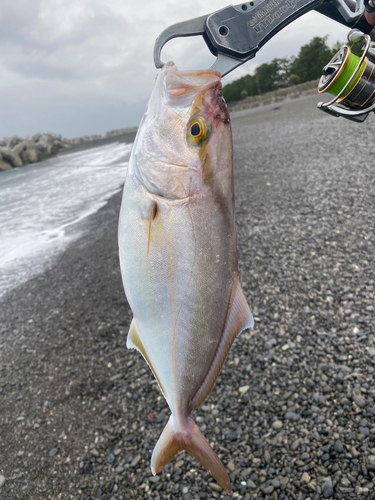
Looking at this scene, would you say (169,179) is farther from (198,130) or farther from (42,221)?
(42,221)

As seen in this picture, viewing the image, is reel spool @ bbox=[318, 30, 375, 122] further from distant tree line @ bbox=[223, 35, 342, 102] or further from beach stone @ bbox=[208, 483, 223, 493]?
distant tree line @ bbox=[223, 35, 342, 102]

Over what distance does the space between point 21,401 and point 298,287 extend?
162 inches

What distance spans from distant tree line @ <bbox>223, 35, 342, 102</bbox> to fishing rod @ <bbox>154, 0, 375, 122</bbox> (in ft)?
164

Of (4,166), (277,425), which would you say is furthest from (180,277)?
(4,166)

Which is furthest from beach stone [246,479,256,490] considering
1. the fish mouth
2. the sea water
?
the sea water

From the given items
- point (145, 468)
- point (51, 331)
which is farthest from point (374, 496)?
point (51, 331)

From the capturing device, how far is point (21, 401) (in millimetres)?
4109

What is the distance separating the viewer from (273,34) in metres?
1.69

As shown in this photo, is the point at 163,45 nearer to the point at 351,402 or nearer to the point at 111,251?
the point at 351,402

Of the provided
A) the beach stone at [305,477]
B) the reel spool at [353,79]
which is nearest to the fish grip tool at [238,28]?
the reel spool at [353,79]

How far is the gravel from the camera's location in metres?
2.90

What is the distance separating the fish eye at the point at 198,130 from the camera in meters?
1.28

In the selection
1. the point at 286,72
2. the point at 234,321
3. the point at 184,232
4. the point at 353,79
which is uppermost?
the point at 286,72

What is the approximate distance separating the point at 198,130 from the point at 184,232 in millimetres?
405
